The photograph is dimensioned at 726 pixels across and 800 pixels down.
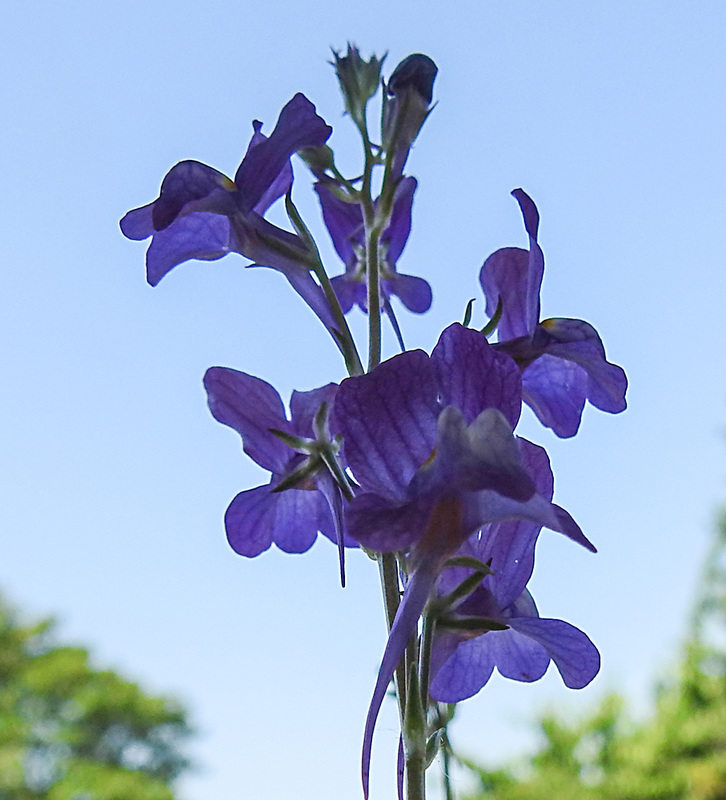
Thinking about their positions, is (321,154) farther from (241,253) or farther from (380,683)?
(380,683)

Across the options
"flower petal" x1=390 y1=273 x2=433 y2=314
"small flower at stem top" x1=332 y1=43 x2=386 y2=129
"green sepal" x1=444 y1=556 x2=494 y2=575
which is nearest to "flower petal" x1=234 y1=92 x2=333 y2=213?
"small flower at stem top" x1=332 y1=43 x2=386 y2=129

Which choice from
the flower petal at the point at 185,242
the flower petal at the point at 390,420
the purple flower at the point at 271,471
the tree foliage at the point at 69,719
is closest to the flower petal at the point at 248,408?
the purple flower at the point at 271,471

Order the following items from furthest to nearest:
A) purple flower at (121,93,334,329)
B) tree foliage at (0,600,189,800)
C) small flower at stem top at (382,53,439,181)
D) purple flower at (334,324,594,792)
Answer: tree foliage at (0,600,189,800) < small flower at stem top at (382,53,439,181) < purple flower at (121,93,334,329) < purple flower at (334,324,594,792)

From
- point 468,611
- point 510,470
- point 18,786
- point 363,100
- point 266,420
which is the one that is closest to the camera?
point 510,470

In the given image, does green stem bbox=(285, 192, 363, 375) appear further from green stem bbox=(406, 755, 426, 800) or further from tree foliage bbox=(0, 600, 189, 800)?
tree foliage bbox=(0, 600, 189, 800)

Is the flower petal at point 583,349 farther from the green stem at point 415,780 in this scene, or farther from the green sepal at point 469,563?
the green stem at point 415,780

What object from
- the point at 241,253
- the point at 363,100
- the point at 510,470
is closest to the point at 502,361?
the point at 510,470
